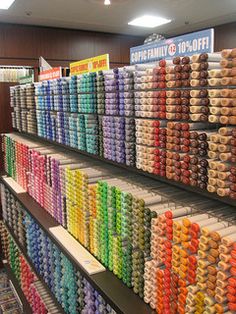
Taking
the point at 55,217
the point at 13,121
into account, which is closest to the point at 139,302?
the point at 55,217

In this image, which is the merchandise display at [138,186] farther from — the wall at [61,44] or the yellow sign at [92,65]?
the wall at [61,44]

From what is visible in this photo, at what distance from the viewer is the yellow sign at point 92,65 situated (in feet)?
7.33

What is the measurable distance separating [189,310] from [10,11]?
188 inches

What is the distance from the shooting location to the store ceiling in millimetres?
4566

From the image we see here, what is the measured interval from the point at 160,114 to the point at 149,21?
4628 mm

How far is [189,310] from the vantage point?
133 centimetres

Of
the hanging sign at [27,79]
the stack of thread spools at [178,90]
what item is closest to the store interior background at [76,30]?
the hanging sign at [27,79]

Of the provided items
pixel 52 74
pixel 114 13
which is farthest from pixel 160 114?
pixel 114 13

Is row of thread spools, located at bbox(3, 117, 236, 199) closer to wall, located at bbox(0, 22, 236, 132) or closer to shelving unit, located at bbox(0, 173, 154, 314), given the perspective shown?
shelving unit, located at bbox(0, 173, 154, 314)

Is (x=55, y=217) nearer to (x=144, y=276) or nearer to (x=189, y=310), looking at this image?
(x=144, y=276)

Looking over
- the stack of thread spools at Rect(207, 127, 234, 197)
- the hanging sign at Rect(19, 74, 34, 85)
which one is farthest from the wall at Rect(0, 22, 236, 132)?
the stack of thread spools at Rect(207, 127, 234, 197)

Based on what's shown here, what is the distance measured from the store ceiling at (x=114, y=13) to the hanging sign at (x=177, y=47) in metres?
2.53

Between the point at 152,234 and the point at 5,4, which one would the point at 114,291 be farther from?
the point at 5,4

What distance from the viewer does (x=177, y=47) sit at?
1.64 m
